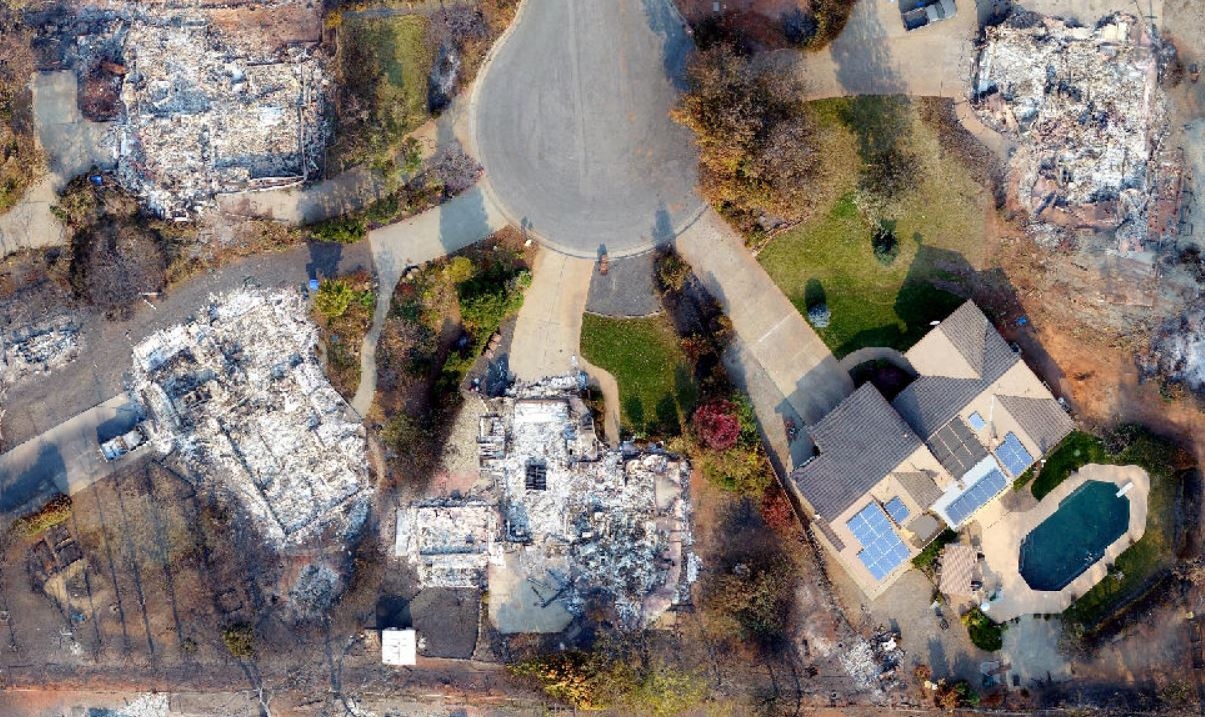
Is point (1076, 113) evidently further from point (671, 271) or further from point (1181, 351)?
point (671, 271)

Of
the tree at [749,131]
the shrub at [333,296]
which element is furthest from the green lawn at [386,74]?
the tree at [749,131]

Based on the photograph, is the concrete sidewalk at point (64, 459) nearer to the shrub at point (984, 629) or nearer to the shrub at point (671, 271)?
the shrub at point (671, 271)

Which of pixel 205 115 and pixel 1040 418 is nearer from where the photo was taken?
pixel 1040 418

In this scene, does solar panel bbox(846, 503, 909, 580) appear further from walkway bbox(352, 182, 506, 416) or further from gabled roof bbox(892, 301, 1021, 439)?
walkway bbox(352, 182, 506, 416)

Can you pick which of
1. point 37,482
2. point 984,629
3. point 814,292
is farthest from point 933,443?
point 37,482

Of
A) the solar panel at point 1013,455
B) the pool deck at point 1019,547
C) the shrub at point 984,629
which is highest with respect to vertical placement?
the solar panel at point 1013,455

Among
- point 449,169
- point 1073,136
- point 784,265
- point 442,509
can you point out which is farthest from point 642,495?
point 1073,136
